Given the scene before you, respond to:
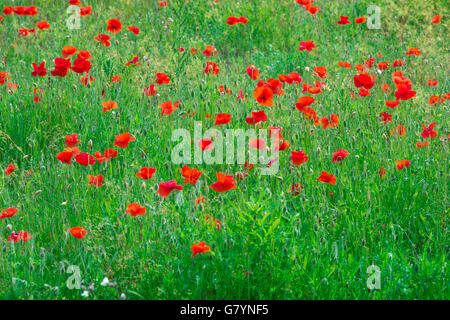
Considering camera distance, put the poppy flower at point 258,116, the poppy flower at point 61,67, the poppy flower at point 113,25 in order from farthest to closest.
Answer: the poppy flower at point 113,25 < the poppy flower at point 61,67 < the poppy flower at point 258,116

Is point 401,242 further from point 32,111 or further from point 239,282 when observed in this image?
point 32,111

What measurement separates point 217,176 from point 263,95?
2.82 feet

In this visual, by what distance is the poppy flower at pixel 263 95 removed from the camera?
3.09m

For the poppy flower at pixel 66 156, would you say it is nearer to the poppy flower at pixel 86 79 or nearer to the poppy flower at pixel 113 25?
the poppy flower at pixel 86 79

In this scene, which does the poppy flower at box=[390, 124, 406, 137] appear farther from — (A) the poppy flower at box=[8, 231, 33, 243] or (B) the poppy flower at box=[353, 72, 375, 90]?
(A) the poppy flower at box=[8, 231, 33, 243]

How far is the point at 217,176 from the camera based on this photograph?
240 centimetres

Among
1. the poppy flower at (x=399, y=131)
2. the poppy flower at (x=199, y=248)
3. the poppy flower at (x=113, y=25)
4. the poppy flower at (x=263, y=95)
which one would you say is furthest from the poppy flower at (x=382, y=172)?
the poppy flower at (x=113, y=25)

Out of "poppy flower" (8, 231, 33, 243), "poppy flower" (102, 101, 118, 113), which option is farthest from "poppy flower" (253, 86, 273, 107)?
"poppy flower" (8, 231, 33, 243)

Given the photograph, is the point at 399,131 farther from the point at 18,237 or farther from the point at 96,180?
the point at 18,237

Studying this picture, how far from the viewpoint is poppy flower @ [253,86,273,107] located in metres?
3.09

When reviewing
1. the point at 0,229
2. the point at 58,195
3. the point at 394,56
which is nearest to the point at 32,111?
the point at 58,195

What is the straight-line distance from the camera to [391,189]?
2.75 metres
